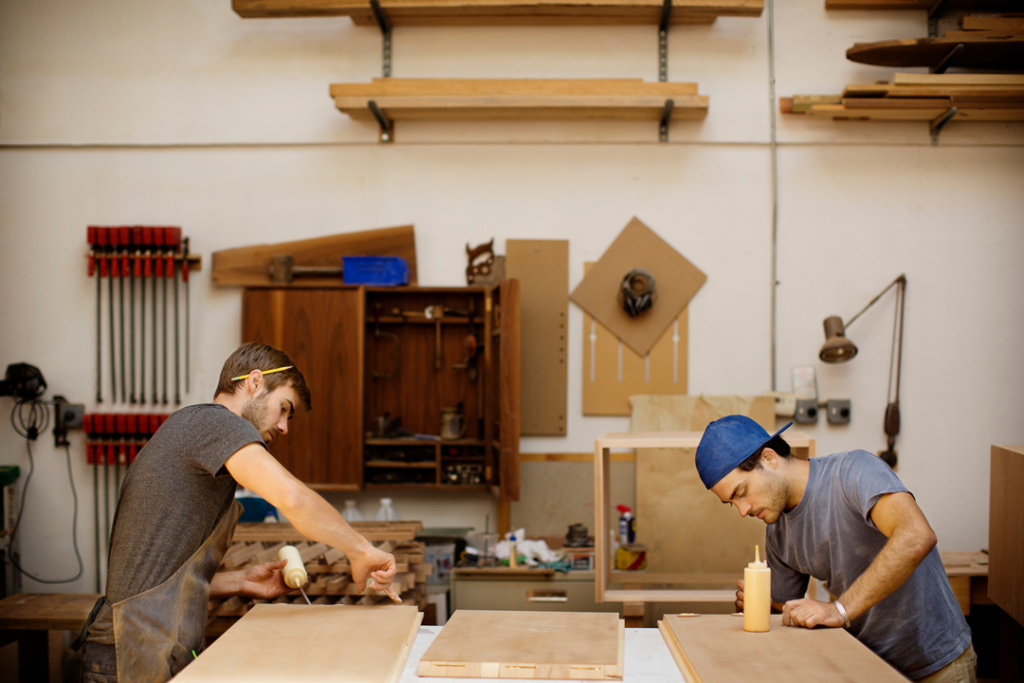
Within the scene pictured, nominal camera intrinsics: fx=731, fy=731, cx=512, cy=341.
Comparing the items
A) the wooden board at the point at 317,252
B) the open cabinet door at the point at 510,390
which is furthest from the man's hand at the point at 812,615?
the wooden board at the point at 317,252

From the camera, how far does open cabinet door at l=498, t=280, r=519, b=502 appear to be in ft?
10.7

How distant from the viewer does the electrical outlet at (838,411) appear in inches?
147

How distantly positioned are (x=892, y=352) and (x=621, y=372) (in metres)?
1.40

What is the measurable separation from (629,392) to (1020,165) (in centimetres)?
235

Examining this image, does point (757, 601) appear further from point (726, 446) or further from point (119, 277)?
point (119, 277)

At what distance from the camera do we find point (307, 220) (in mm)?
3895

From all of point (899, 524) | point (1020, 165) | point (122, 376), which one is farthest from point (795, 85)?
point (122, 376)

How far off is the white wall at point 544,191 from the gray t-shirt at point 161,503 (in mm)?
2309

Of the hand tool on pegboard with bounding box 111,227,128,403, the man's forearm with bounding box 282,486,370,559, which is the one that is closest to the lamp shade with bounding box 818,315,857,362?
the man's forearm with bounding box 282,486,370,559

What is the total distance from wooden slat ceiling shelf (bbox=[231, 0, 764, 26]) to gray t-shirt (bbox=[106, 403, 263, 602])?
2691 mm

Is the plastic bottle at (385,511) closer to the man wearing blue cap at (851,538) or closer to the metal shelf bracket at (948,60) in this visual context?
the man wearing blue cap at (851,538)

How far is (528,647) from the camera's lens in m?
A: 1.48

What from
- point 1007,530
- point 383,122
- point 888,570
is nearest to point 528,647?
point 888,570

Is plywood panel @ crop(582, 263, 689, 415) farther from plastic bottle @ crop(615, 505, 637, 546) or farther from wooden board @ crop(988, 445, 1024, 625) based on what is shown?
wooden board @ crop(988, 445, 1024, 625)
